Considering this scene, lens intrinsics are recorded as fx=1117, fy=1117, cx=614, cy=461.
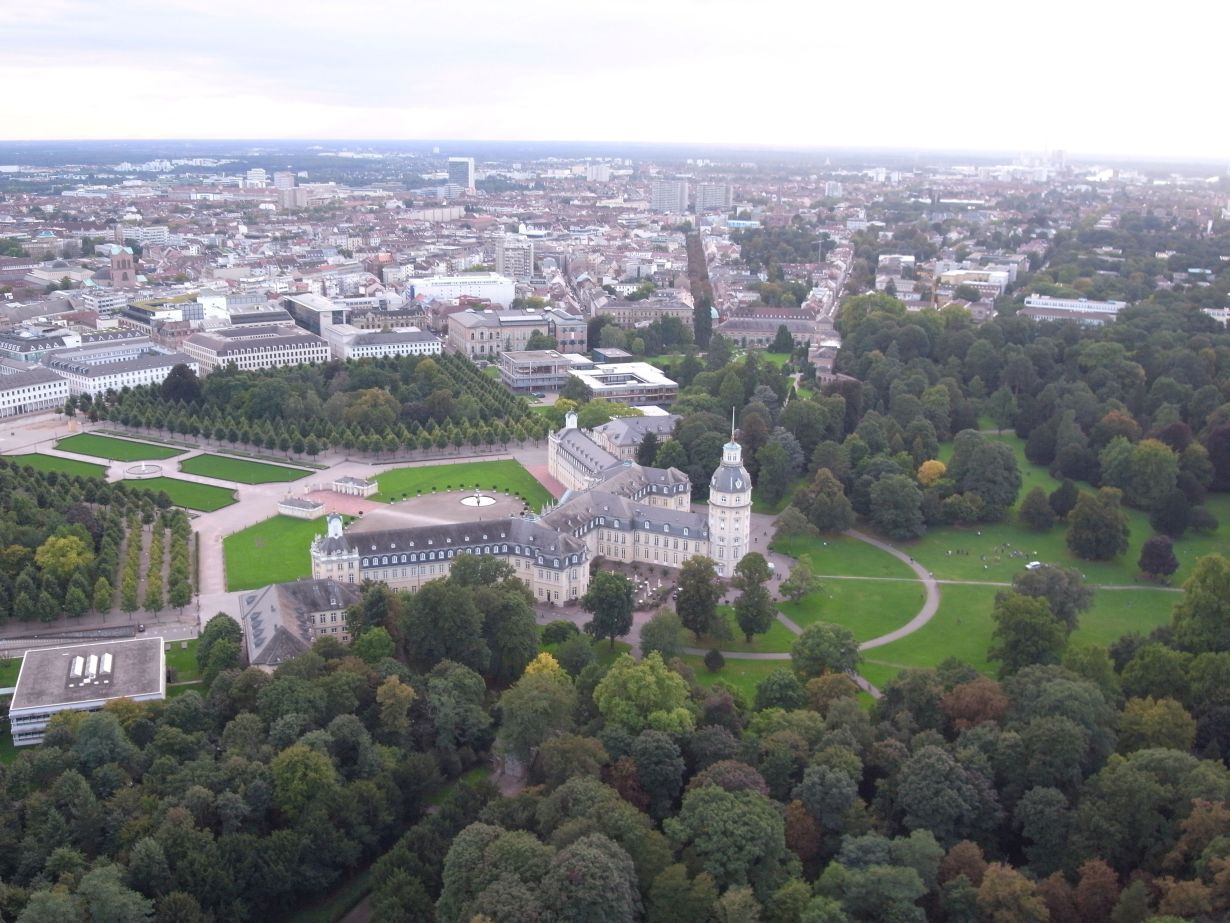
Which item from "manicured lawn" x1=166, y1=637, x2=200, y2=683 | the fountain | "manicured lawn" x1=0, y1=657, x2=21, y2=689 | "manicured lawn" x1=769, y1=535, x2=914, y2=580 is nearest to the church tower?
"manicured lawn" x1=769, y1=535, x2=914, y2=580

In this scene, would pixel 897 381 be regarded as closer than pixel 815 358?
Yes

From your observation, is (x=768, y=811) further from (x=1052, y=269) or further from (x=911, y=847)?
(x=1052, y=269)

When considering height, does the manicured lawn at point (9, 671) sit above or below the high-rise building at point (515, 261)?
below

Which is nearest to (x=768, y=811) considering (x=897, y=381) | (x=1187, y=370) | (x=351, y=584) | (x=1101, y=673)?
(x=1101, y=673)

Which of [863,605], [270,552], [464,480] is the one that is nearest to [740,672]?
[863,605]

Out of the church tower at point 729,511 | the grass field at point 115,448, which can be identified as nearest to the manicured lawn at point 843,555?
the church tower at point 729,511

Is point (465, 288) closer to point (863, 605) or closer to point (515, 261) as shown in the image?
point (515, 261)

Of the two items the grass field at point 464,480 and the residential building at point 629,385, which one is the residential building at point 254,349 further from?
the grass field at point 464,480
